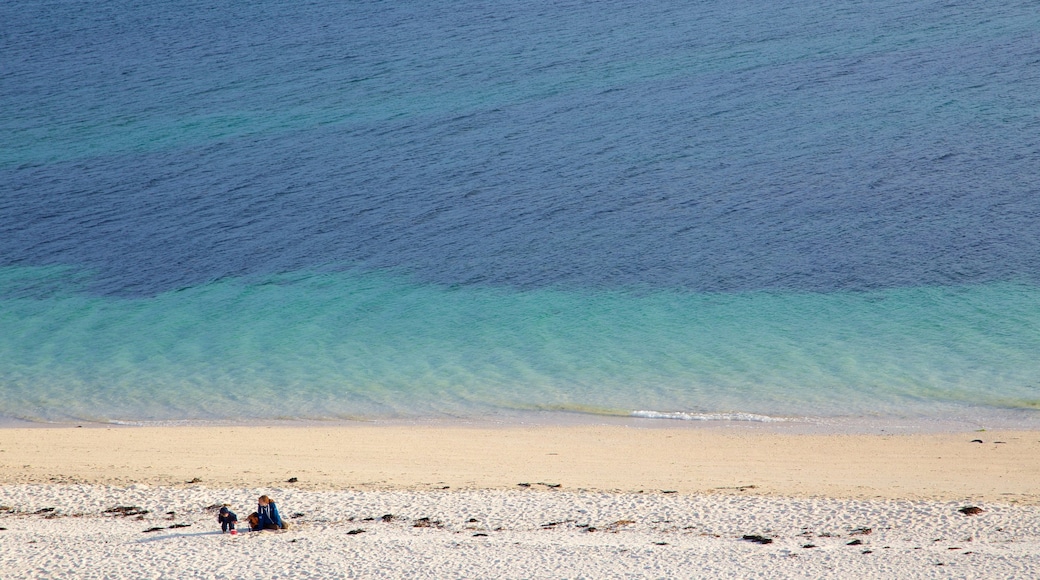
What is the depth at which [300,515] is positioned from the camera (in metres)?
11.8

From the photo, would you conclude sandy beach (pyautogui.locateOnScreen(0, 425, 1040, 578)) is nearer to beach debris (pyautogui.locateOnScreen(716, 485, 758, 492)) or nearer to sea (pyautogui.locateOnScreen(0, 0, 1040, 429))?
beach debris (pyautogui.locateOnScreen(716, 485, 758, 492))

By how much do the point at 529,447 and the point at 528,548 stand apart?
162 inches

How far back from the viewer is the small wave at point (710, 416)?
1600cm

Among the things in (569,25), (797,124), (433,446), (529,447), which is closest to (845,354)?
(529,447)

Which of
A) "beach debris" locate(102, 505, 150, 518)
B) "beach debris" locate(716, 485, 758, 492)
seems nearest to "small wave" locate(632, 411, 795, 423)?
"beach debris" locate(716, 485, 758, 492)

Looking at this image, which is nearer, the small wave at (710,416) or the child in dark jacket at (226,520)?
the child in dark jacket at (226,520)

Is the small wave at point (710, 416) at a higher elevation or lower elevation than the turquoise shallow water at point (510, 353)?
lower

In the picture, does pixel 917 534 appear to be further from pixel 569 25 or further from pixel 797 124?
pixel 569 25

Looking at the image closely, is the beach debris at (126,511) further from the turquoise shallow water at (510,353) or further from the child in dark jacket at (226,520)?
the turquoise shallow water at (510,353)

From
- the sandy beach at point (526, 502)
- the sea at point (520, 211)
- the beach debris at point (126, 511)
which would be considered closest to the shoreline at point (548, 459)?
the sandy beach at point (526, 502)

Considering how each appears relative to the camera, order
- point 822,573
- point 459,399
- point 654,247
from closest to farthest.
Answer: point 822,573
point 459,399
point 654,247

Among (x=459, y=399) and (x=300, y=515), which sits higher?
(x=459, y=399)

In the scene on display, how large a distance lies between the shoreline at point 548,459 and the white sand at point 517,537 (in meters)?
0.59

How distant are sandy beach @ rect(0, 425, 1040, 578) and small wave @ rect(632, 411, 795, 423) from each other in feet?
1.93
